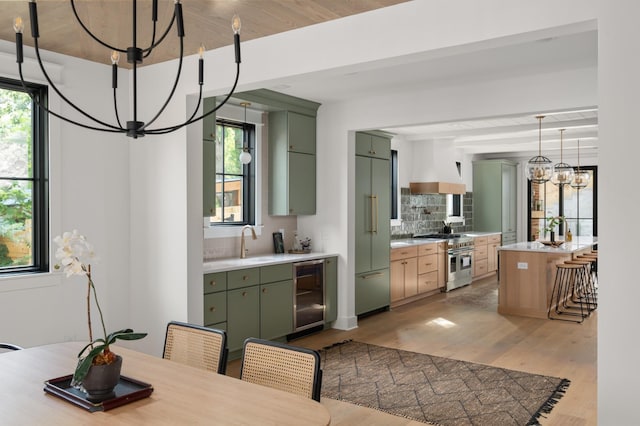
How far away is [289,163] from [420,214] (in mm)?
4126

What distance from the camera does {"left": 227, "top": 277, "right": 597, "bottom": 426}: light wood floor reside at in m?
3.76

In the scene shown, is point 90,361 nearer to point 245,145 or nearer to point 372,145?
point 245,145

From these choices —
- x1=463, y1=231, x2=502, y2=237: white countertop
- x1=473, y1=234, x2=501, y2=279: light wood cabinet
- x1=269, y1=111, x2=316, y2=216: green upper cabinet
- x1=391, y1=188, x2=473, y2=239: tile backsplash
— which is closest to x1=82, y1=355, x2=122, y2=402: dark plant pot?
x1=269, y1=111, x2=316, y2=216: green upper cabinet

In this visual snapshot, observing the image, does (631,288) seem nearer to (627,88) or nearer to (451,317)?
(627,88)

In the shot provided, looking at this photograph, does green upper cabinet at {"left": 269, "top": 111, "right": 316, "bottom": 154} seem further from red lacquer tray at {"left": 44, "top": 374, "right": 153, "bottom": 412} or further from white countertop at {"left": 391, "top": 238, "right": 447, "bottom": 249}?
red lacquer tray at {"left": 44, "top": 374, "right": 153, "bottom": 412}

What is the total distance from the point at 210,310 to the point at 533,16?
3272 mm

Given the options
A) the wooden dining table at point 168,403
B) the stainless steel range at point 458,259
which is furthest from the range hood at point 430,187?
the wooden dining table at point 168,403

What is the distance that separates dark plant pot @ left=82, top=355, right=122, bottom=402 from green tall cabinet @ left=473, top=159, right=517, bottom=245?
10076 millimetres

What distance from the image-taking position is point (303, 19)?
3277 millimetres

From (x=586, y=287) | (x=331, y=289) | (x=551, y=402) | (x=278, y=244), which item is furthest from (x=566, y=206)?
(x=551, y=402)

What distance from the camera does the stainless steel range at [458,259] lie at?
8805 mm

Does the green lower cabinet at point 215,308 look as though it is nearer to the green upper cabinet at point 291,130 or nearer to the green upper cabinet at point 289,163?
the green upper cabinet at point 289,163

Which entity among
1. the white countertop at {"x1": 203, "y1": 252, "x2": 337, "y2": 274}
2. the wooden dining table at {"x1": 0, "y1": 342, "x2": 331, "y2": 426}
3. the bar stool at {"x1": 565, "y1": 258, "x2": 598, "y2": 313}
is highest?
the white countertop at {"x1": 203, "y1": 252, "x2": 337, "y2": 274}

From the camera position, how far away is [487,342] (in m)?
5.63
